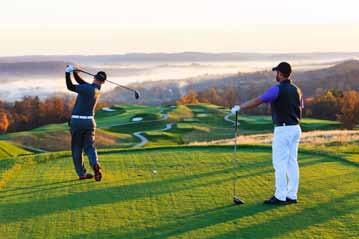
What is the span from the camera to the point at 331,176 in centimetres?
1167

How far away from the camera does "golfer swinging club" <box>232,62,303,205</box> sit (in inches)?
378

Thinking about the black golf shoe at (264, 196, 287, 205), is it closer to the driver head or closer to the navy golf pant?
the navy golf pant

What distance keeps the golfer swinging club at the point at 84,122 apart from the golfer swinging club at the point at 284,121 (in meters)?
3.25

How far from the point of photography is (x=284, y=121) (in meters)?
9.73

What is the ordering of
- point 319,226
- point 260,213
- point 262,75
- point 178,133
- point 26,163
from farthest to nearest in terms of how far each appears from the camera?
1. point 262,75
2. point 178,133
3. point 26,163
4. point 260,213
5. point 319,226

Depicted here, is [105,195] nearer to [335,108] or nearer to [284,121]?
[284,121]

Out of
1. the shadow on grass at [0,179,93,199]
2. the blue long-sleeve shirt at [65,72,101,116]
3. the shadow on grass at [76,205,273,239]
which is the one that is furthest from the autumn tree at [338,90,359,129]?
the shadow on grass at [76,205,273,239]

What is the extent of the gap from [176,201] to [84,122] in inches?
122

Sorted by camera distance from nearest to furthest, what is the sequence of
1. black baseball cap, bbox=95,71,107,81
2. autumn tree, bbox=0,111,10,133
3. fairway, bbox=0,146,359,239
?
fairway, bbox=0,146,359,239 < black baseball cap, bbox=95,71,107,81 < autumn tree, bbox=0,111,10,133

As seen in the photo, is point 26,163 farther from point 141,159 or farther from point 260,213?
point 260,213

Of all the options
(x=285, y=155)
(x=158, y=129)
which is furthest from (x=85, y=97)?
(x=158, y=129)

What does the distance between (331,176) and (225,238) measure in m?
4.77

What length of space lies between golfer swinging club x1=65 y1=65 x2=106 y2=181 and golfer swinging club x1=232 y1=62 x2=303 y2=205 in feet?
10.6

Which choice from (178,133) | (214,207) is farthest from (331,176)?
(178,133)
